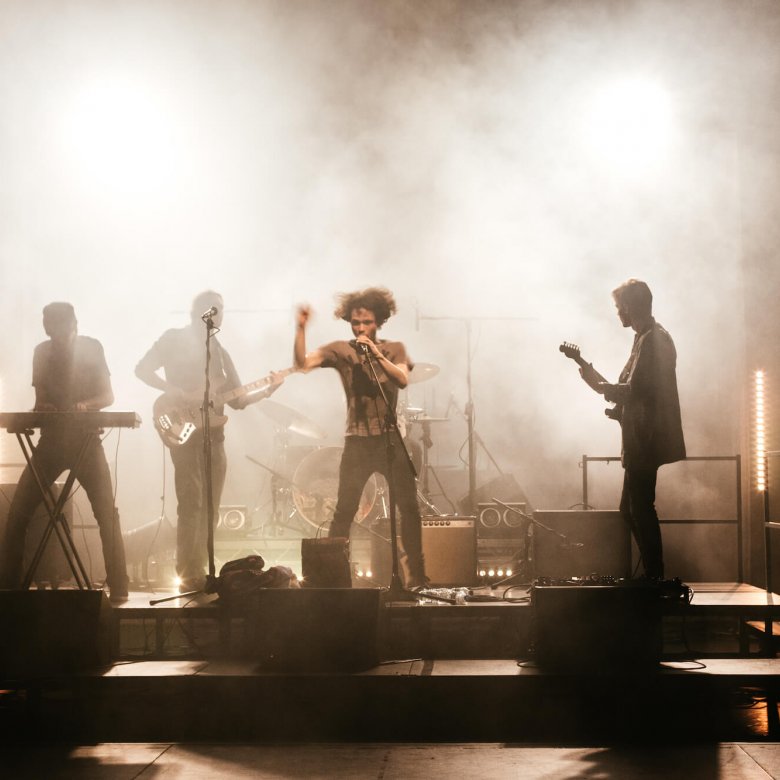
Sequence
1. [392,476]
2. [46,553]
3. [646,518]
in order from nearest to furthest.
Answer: [646,518]
[392,476]
[46,553]

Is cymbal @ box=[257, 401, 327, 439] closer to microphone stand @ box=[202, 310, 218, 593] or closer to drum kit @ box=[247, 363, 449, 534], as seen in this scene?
drum kit @ box=[247, 363, 449, 534]

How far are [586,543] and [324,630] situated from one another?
206 cm

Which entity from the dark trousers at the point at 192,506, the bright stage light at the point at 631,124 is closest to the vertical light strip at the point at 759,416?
the bright stage light at the point at 631,124

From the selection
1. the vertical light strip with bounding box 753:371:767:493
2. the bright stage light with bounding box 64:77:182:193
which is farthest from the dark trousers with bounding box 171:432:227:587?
the vertical light strip with bounding box 753:371:767:493

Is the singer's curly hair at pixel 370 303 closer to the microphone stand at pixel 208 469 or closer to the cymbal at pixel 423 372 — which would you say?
the microphone stand at pixel 208 469

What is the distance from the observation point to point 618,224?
8.56 metres

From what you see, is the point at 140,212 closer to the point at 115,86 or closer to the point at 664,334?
the point at 115,86

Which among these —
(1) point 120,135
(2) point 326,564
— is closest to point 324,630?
(2) point 326,564

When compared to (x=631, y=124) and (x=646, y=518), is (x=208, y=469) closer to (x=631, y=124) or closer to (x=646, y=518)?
(x=646, y=518)

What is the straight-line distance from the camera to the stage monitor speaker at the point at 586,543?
5598mm

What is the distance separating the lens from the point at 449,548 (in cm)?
594

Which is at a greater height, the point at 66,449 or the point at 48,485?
the point at 66,449

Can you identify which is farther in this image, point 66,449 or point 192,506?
point 192,506

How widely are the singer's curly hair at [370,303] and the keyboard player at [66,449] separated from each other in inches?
58.8
